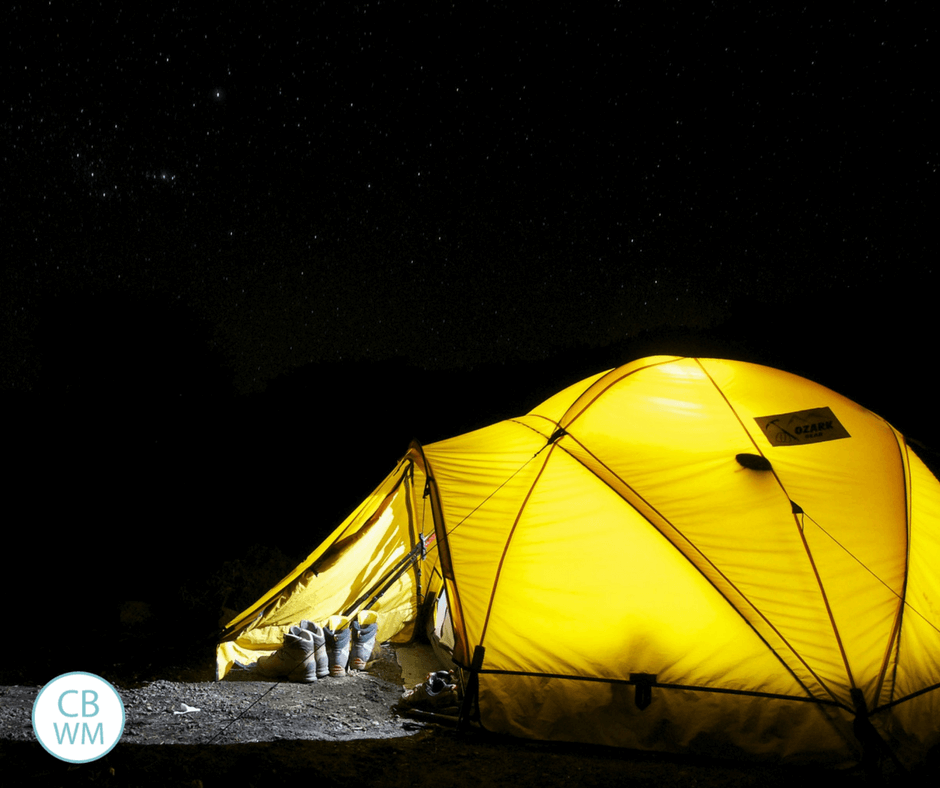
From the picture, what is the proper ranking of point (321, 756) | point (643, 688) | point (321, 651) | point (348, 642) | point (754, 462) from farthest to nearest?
1. point (348, 642)
2. point (321, 651)
3. point (754, 462)
4. point (643, 688)
5. point (321, 756)

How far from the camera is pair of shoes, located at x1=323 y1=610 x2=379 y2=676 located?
19.3ft

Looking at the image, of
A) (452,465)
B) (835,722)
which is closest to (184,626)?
(452,465)

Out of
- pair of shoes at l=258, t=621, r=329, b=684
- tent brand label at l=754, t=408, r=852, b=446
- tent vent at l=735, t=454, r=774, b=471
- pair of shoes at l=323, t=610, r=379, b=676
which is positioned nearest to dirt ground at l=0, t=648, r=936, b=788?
pair of shoes at l=258, t=621, r=329, b=684

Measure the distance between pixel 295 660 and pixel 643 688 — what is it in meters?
3.24

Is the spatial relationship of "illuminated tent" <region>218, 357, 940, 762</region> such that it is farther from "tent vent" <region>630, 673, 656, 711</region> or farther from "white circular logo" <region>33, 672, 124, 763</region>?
"white circular logo" <region>33, 672, 124, 763</region>

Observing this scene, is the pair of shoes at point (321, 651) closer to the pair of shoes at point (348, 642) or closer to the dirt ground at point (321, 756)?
the pair of shoes at point (348, 642)

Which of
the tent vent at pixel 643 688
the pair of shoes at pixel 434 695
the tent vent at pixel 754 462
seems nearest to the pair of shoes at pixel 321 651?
the pair of shoes at pixel 434 695

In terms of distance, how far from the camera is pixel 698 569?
452 cm

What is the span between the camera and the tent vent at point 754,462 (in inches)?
189

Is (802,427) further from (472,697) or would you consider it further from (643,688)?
(472,697)

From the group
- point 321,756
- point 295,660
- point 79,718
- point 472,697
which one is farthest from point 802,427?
point 79,718

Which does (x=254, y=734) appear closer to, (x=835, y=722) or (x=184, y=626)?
(x=184, y=626)

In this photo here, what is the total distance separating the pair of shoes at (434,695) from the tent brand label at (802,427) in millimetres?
3401

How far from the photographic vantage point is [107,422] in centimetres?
3066
